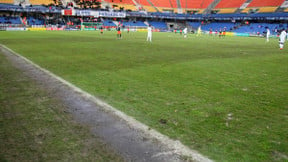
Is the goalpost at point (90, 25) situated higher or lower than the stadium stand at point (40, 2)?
lower

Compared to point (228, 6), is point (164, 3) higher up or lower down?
higher up

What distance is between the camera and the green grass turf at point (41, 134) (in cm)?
385

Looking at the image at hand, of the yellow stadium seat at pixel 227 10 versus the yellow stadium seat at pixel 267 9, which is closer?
the yellow stadium seat at pixel 267 9

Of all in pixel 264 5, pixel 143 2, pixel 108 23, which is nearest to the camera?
pixel 264 5

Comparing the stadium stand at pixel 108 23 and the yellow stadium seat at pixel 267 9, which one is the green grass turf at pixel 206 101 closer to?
the yellow stadium seat at pixel 267 9

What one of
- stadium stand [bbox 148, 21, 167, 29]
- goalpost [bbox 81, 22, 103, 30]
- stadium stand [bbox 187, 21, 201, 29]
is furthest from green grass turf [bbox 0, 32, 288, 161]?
stadium stand [bbox 187, 21, 201, 29]

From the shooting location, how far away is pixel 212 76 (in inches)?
402

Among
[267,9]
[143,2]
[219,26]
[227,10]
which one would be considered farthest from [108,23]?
[267,9]

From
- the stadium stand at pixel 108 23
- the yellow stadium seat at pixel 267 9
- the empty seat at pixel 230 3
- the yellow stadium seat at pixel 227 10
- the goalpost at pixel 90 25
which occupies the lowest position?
the goalpost at pixel 90 25

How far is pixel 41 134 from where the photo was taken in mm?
4582

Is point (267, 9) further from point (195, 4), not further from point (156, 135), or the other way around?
point (156, 135)

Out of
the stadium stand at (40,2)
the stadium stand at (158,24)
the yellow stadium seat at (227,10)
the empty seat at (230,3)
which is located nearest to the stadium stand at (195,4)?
the empty seat at (230,3)

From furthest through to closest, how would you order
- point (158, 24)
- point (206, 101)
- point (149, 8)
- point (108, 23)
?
1. point (149, 8)
2. point (158, 24)
3. point (108, 23)
4. point (206, 101)

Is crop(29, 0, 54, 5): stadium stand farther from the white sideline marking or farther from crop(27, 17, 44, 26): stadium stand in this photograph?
the white sideline marking
